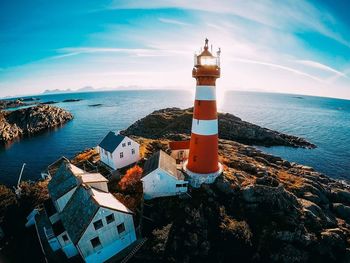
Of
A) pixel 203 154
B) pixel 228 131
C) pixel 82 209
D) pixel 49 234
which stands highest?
pixel 203 154

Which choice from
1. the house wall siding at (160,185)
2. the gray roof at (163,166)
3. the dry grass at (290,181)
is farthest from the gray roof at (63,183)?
the dry grass at (290,181)

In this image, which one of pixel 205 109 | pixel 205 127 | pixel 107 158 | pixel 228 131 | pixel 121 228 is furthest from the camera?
pixel 228 131

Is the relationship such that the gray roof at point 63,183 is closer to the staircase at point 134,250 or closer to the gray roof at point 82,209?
the gray roof at point 82,209

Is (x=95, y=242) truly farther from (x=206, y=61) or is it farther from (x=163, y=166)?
(x=206, y=61)

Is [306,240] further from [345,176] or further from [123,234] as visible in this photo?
[345,176]

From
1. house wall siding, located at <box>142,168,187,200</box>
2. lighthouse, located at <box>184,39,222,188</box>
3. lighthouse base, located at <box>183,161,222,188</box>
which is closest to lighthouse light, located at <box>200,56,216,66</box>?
lighthouse, located at <box>184,39,222,188</box>

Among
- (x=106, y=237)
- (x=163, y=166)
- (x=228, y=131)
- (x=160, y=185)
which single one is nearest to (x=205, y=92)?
(x=163, y=166)

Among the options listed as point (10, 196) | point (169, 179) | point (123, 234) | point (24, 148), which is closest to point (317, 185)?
point (169, 179)
